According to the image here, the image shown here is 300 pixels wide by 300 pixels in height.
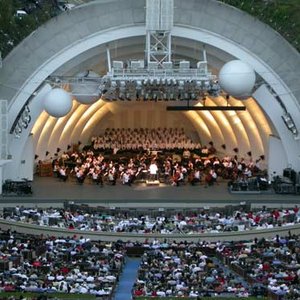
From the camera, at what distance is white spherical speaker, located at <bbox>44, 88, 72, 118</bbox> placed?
1628 inches

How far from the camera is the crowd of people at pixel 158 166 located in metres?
45.3

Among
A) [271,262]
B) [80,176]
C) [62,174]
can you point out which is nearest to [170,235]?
[271,262]

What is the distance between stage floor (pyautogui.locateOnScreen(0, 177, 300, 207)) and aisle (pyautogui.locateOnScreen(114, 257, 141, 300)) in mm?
6748

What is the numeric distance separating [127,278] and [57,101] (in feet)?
40.4

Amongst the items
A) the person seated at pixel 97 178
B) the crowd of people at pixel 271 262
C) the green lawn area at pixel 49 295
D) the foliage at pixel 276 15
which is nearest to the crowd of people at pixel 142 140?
the foliage at pixel 276 15

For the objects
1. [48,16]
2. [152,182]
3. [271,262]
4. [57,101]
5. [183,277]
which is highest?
[48,16]

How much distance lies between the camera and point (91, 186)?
1758 inches

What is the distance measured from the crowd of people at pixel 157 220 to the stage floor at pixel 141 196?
1.38 m

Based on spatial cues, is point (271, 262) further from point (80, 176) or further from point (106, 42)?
point (80, 176)

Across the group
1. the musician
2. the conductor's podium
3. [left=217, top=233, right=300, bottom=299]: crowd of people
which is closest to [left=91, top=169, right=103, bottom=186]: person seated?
the conductor's podium

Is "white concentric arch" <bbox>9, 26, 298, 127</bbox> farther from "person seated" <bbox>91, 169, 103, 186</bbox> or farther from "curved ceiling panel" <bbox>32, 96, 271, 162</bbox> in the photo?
"person seated" <bbox>91, 169, 103, 186</bbox>

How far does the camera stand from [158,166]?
4812cm

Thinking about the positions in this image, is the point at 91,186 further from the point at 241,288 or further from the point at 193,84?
the point at 241,288

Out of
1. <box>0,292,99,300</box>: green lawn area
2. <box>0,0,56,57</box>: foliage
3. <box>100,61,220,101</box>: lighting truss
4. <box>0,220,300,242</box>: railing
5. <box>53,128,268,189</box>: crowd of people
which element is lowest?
<box>0,292,99,300</box>: green lawn area
